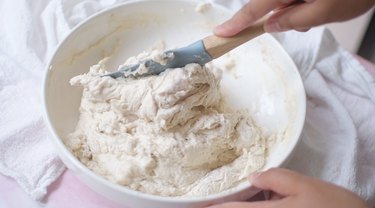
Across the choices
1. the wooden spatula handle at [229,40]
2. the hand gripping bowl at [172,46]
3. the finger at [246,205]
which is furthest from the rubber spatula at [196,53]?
the finger at [246,205]

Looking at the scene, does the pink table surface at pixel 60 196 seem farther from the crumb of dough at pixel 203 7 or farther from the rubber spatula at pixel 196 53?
the crumb of dough at pixel 203 7

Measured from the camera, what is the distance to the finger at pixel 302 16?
0.58 metres

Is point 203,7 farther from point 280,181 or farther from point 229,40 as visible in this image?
point 280,181

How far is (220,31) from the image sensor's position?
652mm

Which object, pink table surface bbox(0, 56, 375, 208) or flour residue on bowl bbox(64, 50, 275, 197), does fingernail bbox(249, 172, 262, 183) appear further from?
pink table surface bbox(0, 56, 375, 208)

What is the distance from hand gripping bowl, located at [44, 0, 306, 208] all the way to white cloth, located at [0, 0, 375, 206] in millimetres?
58

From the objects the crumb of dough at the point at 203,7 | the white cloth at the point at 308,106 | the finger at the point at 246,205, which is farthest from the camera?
the crumb of dough at the point at 203,7

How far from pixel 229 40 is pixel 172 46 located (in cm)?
18

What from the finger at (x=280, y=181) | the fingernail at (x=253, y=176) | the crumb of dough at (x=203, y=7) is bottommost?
the finger at (x=280, y=181)

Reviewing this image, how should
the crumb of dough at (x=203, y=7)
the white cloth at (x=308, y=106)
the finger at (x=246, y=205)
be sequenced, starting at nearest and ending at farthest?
1. the finger at (x=246, y=205)
2. the white cloth at (x=308, y=106)
3. the crumb of dough at (x=203, y=7)

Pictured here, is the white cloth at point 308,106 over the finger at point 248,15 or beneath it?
beneath

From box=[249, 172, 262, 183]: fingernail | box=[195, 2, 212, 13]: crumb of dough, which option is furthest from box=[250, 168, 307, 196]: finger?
box=[195, 2, 212, 13]: crumb of dough

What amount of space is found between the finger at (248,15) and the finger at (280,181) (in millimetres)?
207

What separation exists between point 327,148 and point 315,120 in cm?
6
